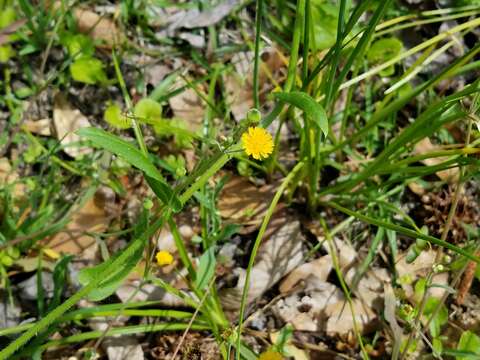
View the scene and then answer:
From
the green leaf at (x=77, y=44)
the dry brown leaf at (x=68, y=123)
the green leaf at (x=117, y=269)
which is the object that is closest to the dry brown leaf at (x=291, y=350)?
the green leaf at (x=117, y=269)

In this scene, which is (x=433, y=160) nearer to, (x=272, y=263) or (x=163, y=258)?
(x=272, y=263)

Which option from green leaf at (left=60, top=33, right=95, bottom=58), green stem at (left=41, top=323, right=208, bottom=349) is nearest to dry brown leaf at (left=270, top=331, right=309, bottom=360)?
green stem at (left=41, top=323, right=208, bottom=349)

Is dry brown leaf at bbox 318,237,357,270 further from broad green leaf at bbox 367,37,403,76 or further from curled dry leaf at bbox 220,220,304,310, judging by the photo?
broad green leaf at bbox 367,37,403,76

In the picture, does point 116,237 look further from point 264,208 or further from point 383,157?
point 383,157

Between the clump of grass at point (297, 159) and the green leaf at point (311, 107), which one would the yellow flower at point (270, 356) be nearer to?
the clump of grass at point (297, 159)

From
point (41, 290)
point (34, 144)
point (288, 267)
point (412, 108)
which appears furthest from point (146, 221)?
point (412, 108)
